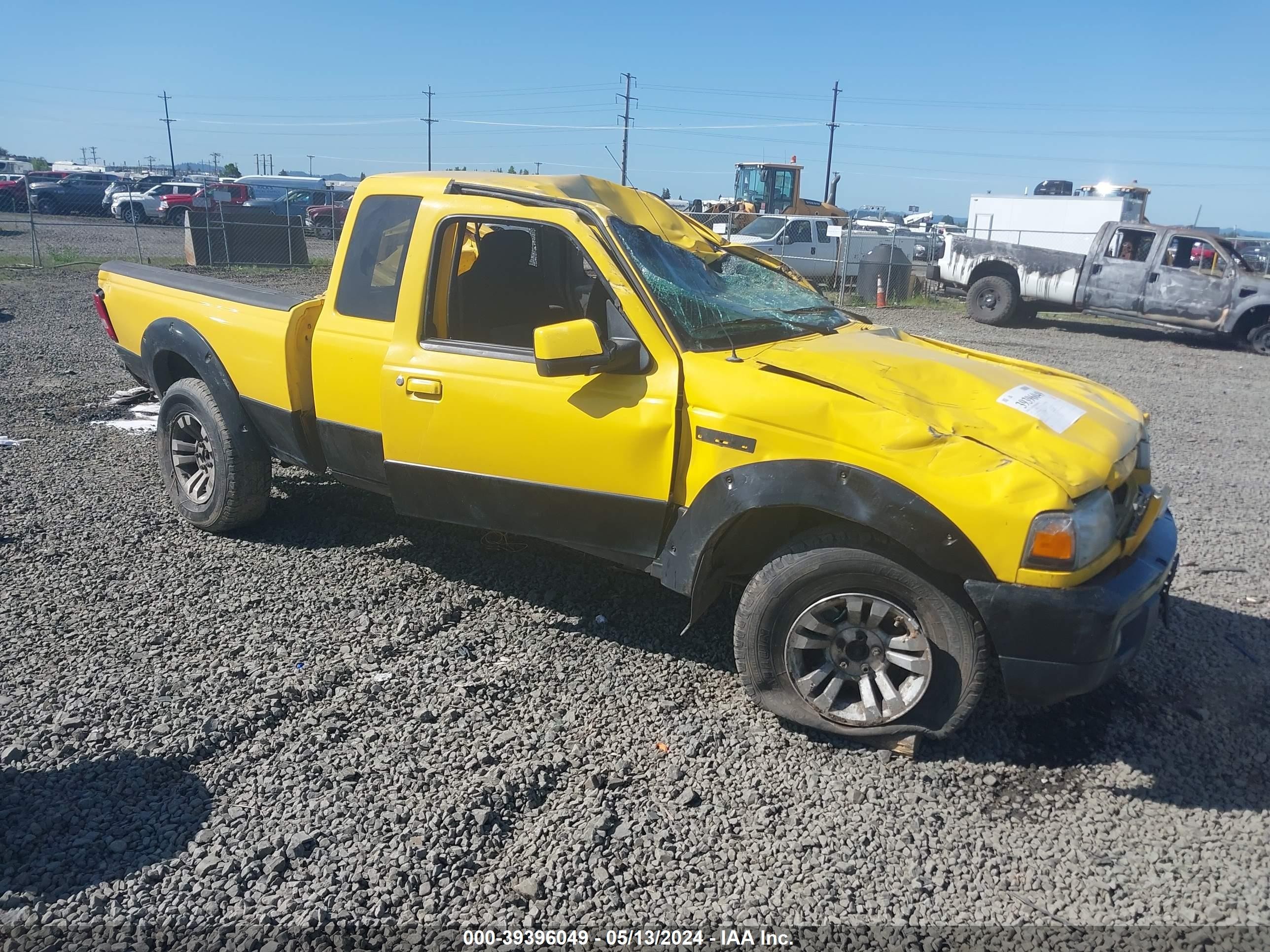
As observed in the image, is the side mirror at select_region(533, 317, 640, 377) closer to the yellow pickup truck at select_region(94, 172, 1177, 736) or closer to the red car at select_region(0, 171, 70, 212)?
the yellow pickup truck at select_region(94, 172, 1177, 736)

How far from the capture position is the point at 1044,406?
347 cm

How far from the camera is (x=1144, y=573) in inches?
126

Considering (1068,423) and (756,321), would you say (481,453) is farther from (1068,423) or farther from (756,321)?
(1068,423)

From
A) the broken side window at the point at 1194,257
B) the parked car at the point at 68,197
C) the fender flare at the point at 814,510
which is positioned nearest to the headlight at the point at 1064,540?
the fender flare at the point at 814,510

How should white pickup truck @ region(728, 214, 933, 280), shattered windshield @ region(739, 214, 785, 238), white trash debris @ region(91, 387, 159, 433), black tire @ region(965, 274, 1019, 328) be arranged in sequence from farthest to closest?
shattered windshield @ region(739, 214, 785, 238) < white pickup truck @ region(728, 214, 933, 280) < black tire @ region(965, 274, 1019, 328) < white trash debris @ region(91, 387, 159, 433)

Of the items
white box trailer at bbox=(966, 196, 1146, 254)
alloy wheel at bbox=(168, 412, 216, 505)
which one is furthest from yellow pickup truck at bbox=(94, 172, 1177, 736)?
white box trailer at bbox=(966, 196, 1146, 254)

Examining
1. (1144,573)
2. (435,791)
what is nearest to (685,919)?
(435,791)

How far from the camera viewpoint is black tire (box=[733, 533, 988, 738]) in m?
3.15

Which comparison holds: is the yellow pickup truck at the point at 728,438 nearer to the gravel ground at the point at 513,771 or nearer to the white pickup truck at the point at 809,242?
the gravel ground at the point at 513,771

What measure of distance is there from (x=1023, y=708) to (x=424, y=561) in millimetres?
3044

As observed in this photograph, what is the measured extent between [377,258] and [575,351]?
1489 millimetres

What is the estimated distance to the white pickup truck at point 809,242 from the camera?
2200cm

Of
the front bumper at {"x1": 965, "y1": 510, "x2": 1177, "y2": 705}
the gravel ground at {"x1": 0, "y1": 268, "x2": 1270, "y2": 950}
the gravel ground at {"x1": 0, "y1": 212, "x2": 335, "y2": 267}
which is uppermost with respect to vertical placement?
the front bumper at {"x1": 965, "y1": 510, "x2": 1177, "y2": 705}

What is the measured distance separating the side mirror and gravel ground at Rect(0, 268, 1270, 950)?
4.39 ft
